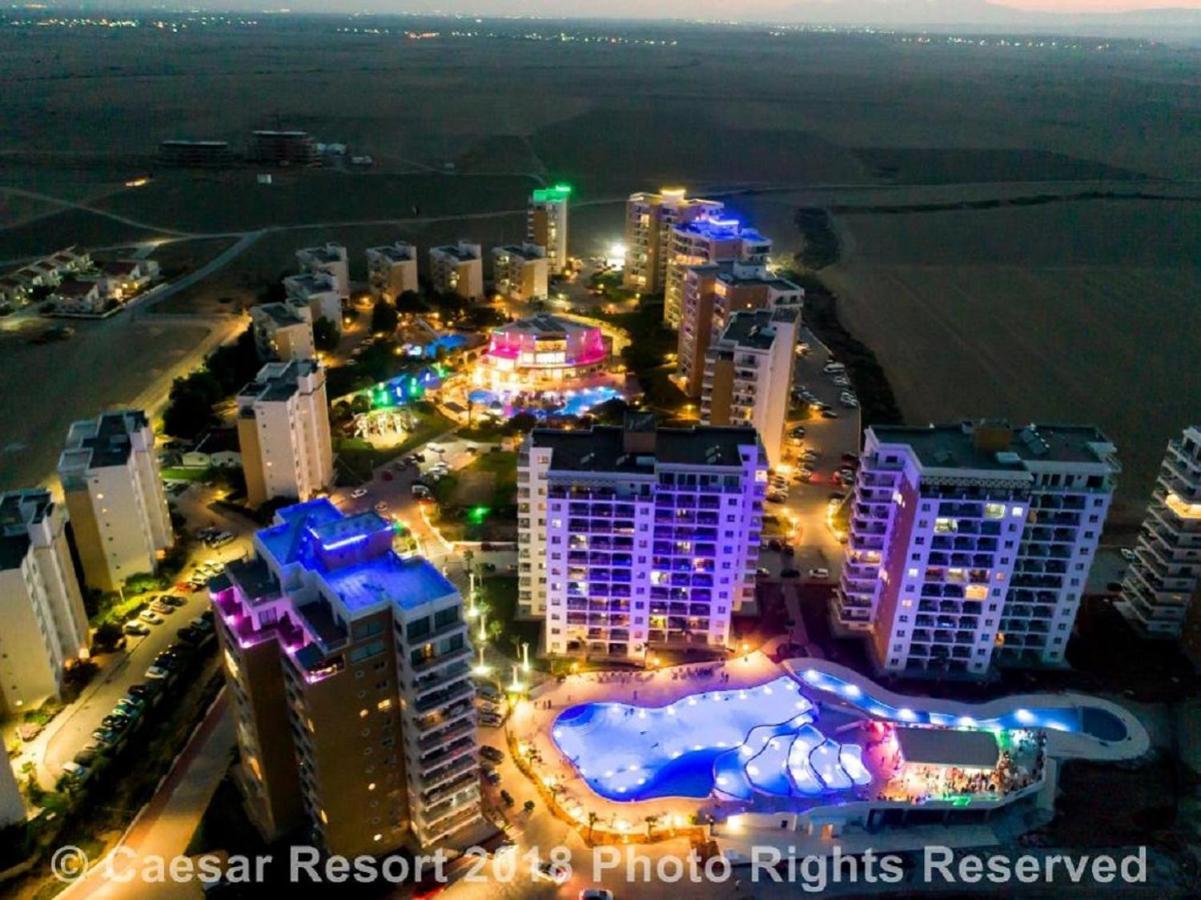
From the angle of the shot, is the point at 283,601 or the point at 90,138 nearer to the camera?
the point at 283,601

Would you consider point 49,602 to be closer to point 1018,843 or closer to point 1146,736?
point 1018,843

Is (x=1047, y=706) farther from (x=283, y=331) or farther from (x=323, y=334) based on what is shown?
(x=323, y=334)

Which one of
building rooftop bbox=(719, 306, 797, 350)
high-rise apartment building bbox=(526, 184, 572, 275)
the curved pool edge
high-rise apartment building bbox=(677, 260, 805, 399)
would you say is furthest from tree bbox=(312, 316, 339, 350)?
the curved pool edge

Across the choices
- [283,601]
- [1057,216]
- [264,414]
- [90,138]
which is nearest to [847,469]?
[264,414]

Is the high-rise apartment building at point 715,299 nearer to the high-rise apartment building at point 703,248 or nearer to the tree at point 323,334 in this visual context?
the high-rise apartment building at point 703,248

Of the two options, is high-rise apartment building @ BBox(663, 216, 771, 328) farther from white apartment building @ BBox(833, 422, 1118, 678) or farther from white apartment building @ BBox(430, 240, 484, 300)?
white apartment building @ BBox(833, 422, 1118, 678)

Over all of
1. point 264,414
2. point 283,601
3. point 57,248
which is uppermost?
point 283,601

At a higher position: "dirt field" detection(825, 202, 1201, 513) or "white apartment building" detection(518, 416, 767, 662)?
"white apartment building" detection(518, 416, 767, 662)
